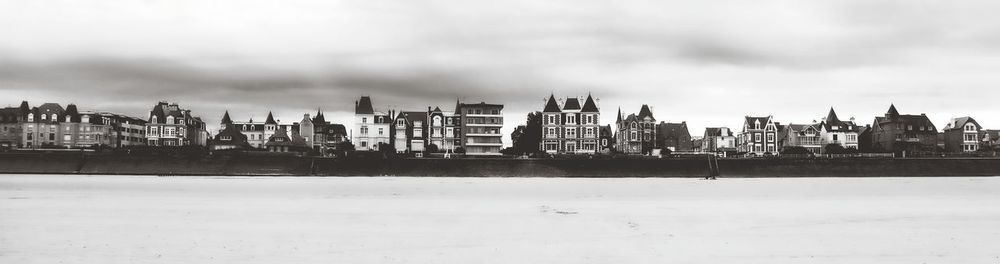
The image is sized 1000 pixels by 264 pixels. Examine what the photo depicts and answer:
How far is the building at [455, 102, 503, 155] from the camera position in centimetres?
8906

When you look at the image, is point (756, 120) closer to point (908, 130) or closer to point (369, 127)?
point (908, 130)

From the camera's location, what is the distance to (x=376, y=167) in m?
59.6

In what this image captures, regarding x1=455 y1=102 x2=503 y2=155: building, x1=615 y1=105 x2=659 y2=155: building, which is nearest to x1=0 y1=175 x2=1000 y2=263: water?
x1=455 y1=102 x2=503 y2=155: building

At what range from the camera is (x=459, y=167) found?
6062cm

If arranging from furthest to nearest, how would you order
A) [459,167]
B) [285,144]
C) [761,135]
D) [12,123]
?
1. [761,135]
2. [12,123]
3. [285,144]
4. [459,167]

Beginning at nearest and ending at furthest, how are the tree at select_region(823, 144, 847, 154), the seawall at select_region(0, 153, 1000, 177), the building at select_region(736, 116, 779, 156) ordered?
the seawall at select_region(0, 153, 1000, 177) → the tree at select_region(823, 144, 847, 154) → the building at select_region(736, 116, 779, 156)

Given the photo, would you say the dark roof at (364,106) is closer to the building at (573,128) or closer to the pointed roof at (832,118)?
the building at (573,128)

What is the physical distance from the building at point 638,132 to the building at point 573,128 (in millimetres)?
11395

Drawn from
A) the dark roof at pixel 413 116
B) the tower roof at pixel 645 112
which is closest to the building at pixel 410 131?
the dark roof at pixel 413 116

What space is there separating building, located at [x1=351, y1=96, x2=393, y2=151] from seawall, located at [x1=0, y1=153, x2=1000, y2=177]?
30.7 metres

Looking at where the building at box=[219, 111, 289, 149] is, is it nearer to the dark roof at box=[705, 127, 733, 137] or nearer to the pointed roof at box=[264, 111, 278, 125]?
the pointed roof at box=[264, 111, 278, 125]

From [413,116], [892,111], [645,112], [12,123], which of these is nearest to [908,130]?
[892,111]

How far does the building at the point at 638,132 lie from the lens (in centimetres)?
9900

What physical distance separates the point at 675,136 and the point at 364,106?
4983cm
